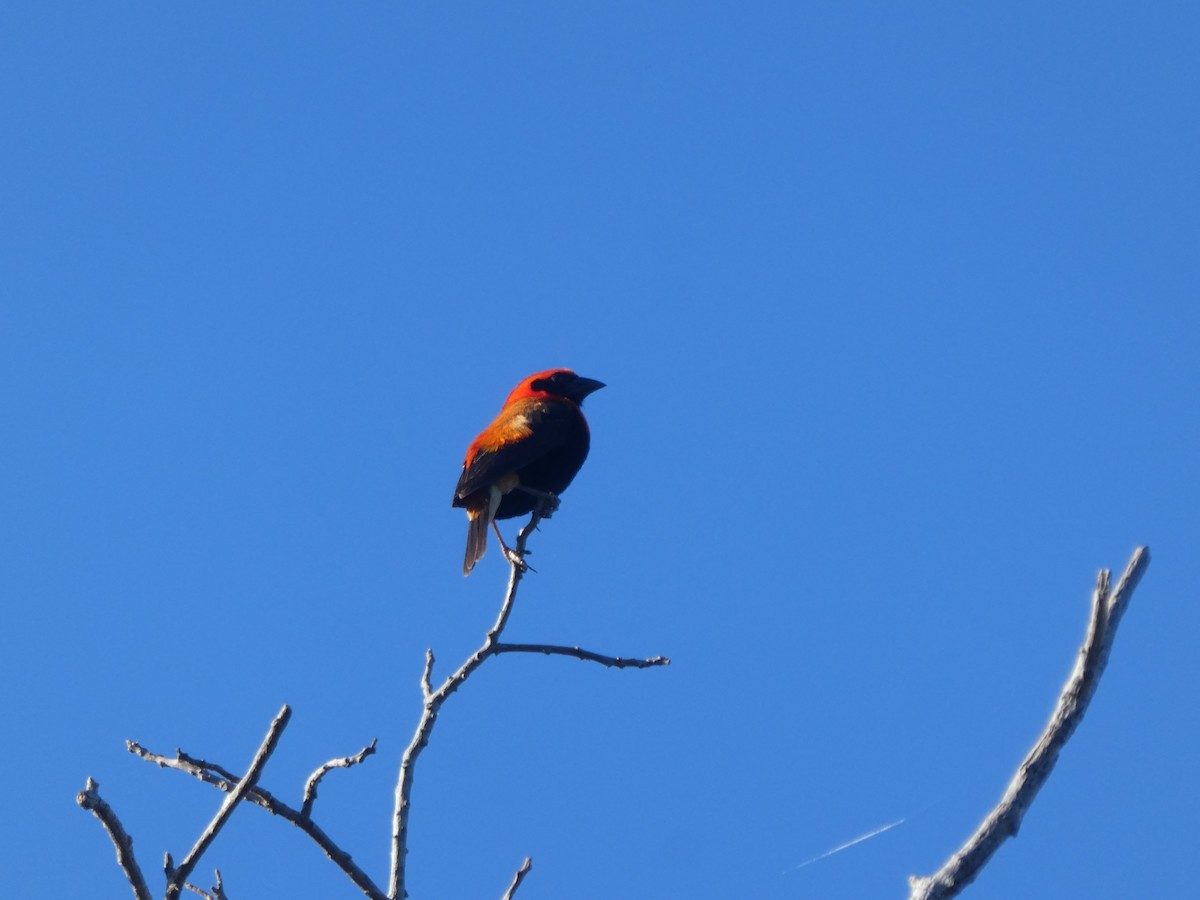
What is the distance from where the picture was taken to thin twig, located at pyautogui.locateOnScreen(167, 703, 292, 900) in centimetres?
228

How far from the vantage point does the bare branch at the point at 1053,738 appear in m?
2.25

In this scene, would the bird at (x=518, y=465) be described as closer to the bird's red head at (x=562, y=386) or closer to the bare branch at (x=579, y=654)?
the bird's red head at (x=562, y=386)

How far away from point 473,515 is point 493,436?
394mm

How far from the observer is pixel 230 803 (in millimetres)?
2359

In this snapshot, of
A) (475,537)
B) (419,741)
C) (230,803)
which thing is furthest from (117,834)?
(475,537)

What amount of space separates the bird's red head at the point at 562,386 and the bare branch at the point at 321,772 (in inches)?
167

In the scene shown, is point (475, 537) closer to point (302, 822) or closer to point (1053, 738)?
point (302, 822)

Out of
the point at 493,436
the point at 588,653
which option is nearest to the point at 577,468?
the point at 493,436

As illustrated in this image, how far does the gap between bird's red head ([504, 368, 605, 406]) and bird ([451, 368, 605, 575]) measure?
1.26ft

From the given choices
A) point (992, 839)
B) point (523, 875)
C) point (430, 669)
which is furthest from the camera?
point (430, 669)

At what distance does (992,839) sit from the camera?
2.27 metres

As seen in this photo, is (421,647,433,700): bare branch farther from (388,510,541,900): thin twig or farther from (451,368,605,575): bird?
(451,368,605,575): bird

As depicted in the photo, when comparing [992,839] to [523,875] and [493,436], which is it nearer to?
[523,875]

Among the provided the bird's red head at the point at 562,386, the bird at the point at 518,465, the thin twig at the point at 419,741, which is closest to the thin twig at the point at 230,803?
the thin twig at the point at 419,741
